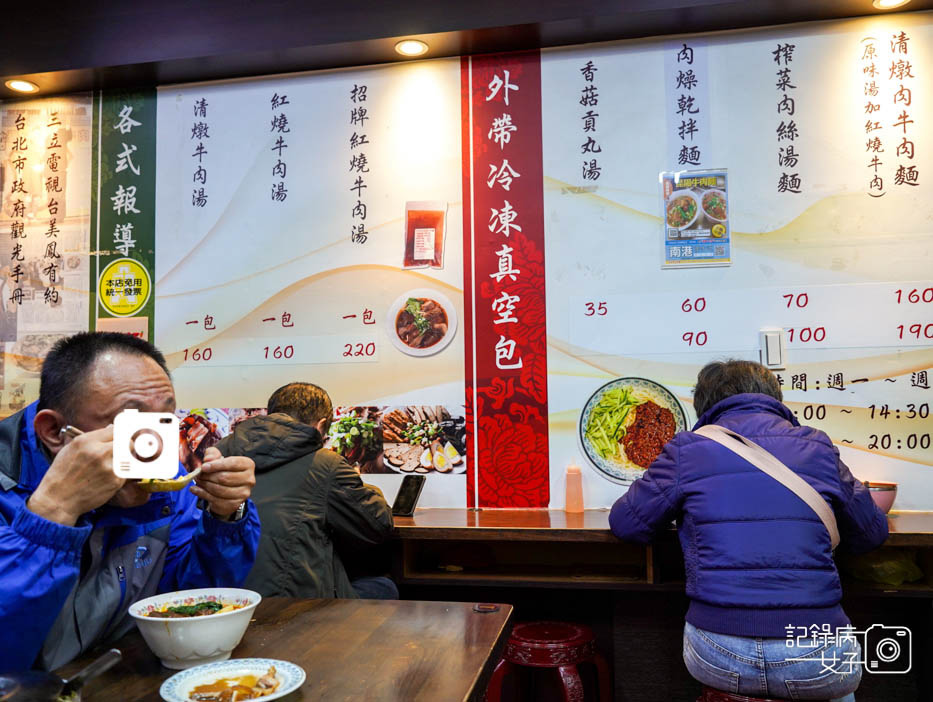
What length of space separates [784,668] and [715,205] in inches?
75.6

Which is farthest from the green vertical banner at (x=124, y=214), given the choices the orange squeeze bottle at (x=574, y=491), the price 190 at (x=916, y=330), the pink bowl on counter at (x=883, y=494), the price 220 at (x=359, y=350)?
the price 190 at (x=916, y=330)

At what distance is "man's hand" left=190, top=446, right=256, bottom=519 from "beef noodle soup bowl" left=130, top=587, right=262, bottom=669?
23 centimetres

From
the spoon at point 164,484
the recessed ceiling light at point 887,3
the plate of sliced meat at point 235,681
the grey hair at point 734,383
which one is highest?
the recessed ceiling light at point 887,3

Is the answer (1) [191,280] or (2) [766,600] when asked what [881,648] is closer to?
(2) [766,600]

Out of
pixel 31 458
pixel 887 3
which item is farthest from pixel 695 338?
pixel 31 458

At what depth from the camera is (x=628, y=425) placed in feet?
10.3

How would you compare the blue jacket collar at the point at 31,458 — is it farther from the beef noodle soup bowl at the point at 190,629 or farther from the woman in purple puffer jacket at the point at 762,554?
the woman in purple puffer jacket at the point at 762,554

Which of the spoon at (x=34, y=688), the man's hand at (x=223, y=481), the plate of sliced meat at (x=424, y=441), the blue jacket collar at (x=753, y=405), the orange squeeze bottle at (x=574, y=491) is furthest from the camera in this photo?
the plate of sliced meat at (x=424, y=441)

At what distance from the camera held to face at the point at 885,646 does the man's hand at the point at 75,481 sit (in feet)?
8.96

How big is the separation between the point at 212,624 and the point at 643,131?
2.76m

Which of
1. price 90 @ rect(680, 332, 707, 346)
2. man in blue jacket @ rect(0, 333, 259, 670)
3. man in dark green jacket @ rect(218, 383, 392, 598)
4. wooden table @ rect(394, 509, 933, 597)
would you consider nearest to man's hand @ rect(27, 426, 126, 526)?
man in blue jacket @ rect(0, 333, 259, 670)

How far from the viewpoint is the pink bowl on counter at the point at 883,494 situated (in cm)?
269

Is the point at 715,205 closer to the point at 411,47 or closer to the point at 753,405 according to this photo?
the point at 753,405

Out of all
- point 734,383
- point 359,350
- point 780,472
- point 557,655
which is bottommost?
point 557,655
